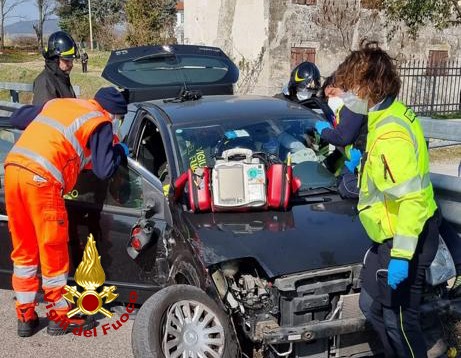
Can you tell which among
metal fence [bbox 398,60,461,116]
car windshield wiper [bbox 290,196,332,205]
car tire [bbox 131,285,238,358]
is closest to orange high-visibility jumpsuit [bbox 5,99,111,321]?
car tire [bbox 131,285,238,358]

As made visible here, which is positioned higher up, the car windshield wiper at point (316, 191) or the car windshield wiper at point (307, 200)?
the car windshield wiper at point (316, 191)

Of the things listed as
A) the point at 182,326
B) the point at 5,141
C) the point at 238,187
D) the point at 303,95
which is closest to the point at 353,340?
the point at 182,326

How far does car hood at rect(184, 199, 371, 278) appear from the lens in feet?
10.0

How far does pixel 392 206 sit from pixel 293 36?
16.3m

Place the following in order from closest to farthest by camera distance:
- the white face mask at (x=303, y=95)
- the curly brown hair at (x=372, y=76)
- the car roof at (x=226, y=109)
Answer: the curly brown hair at (x=372, y=76) < the car roof at (x=226, y=109) < the white face mask at (x=303, y=95)

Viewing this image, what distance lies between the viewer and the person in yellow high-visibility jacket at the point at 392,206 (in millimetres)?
2576

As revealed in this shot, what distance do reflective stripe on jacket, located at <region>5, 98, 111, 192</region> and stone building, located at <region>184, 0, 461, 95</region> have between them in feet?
48.0

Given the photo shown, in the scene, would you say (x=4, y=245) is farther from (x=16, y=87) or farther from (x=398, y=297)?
(x=16, y=87)

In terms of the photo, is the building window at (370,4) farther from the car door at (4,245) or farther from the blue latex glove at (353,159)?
the car door at (4,245)

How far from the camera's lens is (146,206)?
3846 mm

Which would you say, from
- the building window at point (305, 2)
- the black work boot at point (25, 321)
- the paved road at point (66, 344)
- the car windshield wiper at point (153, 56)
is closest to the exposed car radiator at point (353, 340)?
the paved road at point (66, 344)

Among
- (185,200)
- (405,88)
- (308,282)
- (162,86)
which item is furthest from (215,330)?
(405,88)

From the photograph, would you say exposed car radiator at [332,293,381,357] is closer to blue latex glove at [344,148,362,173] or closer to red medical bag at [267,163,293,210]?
red medical bag at [267,163,293,210]

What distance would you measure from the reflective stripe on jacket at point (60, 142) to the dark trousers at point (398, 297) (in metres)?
2.04
